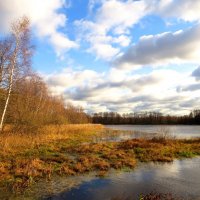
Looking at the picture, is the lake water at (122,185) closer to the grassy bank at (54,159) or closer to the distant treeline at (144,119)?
the grassy bank at (54,159)

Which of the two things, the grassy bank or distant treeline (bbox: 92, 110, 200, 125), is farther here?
distant treeline (bbox: 92, 110, 200, 125)

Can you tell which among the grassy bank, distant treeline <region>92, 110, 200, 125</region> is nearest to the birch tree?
the grassy bank

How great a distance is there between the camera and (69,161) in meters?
18.6

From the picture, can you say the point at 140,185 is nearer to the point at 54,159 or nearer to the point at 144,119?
the point at 54,159

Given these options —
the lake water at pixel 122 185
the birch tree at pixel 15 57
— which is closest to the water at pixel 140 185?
the lake water at pixel 122 185

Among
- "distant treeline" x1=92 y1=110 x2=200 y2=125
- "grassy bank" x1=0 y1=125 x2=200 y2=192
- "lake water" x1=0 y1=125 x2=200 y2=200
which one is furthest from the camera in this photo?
"distant treeline" x1=92 y1=110 x2=200 y2=125

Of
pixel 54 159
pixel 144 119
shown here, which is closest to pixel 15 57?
pixel 54 159

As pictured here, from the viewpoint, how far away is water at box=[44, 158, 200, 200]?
11.4 m

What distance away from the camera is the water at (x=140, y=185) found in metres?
11.4

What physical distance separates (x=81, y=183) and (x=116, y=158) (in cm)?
707

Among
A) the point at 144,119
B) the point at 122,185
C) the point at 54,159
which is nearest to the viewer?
the point at 122,185

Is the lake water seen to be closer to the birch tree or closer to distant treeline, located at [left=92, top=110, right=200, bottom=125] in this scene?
the birch tree

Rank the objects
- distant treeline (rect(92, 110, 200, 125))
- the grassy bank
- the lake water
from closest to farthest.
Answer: the lake water < the grassy bank < distant treeline (rect(92, 110, 200, 125))

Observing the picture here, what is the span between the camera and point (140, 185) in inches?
514
